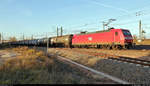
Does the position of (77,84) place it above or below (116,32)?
below

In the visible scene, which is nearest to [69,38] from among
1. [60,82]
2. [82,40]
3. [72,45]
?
[72,45]

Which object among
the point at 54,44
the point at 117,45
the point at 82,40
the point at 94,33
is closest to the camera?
the point at 117,45

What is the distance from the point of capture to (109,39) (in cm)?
2116

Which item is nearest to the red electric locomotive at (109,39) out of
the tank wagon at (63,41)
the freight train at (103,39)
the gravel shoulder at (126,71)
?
the freight train at (103,39)

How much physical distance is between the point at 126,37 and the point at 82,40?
11798 millimetres

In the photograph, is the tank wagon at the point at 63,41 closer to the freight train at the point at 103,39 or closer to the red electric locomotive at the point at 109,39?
the freight train at the point at 103,39

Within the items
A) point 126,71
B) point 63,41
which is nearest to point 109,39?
point 126,71

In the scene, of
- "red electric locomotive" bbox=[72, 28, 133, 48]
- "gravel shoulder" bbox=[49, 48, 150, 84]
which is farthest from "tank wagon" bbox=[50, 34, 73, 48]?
"gravel shoulder" bbox=[49, 48, 150, 84]

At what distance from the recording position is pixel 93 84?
557 cm

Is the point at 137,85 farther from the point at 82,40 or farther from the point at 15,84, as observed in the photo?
the point at 82,40

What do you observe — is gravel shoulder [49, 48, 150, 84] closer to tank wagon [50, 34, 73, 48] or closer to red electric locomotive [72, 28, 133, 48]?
red electric locomotive [72, 28, 133, 48]

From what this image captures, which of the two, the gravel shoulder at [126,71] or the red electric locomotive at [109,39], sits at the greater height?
the red electric locomotive at [109,39]

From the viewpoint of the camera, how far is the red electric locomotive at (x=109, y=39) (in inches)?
749

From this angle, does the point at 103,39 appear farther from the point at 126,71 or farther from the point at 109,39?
the point at 126,71
